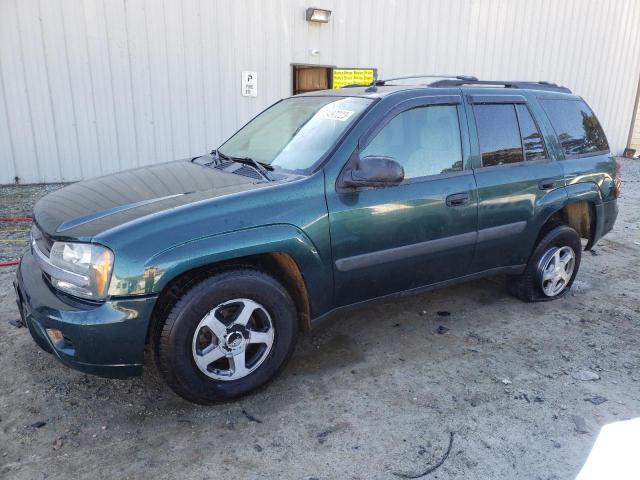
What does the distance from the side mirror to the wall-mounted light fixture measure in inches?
261

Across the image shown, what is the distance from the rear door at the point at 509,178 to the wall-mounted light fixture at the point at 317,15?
18.8 feet

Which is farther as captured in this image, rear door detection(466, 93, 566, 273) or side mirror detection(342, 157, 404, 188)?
rear door detection(466, 93, 566, 273)

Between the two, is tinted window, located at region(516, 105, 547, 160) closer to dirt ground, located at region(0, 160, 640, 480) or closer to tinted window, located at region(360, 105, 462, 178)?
tinted window, located at region(360, 105, 462, 178)

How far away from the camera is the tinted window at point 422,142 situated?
3.06 m

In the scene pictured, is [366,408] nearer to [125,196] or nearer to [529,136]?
[125,196]

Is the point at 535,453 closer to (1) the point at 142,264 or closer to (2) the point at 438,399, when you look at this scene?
(2) the point at 438,399

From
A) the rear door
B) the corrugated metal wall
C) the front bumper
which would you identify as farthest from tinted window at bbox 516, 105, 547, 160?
the corrugated metal wall

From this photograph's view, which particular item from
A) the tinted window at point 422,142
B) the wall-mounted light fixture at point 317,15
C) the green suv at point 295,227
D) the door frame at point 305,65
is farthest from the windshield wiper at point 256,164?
the wall-mounted light fixture at point 317,15

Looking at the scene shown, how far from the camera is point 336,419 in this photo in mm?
2621

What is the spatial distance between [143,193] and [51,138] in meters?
5.58

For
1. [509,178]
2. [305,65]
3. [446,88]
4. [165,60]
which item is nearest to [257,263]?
[446,88]

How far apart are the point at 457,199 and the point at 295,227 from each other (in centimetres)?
122

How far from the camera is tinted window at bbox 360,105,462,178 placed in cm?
306

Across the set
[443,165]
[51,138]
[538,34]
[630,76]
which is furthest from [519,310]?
[630,76]
